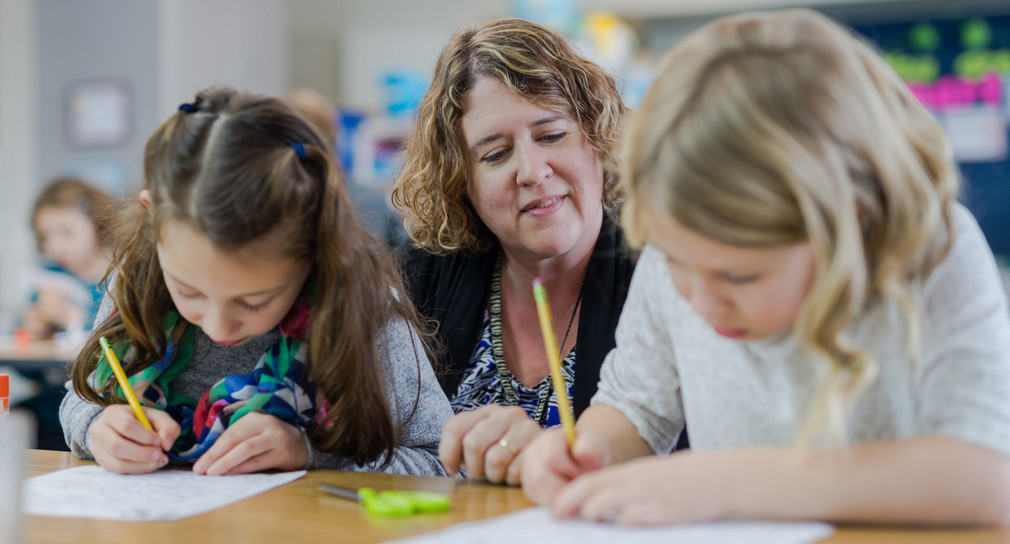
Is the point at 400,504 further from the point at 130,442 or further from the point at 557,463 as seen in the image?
the point at 130,442

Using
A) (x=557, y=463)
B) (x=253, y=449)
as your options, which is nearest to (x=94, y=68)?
(x=253, y=449)

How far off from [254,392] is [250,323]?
0.12 metres

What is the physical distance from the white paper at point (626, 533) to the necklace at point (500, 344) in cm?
62

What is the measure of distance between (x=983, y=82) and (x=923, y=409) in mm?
5114

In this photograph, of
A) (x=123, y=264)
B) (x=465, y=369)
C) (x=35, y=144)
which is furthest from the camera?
(x=35, y=144)

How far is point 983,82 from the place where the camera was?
5.24m

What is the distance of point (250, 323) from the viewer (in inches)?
41.5

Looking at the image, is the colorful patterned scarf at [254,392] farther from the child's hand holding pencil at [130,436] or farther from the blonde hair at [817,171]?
the blonde hair at [817,171]

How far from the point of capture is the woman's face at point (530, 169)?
139 centimetres

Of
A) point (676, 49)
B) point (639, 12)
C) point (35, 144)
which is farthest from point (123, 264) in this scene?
point (639, 12)

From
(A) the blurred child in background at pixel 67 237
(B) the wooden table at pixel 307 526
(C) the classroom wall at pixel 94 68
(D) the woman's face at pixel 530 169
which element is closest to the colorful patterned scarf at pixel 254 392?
A: (B) the wooden table at pixel 307 526

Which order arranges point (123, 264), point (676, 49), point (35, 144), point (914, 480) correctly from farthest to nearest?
point (35, 144), point (123, 264), point (676, 49), point (914, 480)

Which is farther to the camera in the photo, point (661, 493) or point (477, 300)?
point (477, 300)

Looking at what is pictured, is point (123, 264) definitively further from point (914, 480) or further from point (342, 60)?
point (342, 60)
